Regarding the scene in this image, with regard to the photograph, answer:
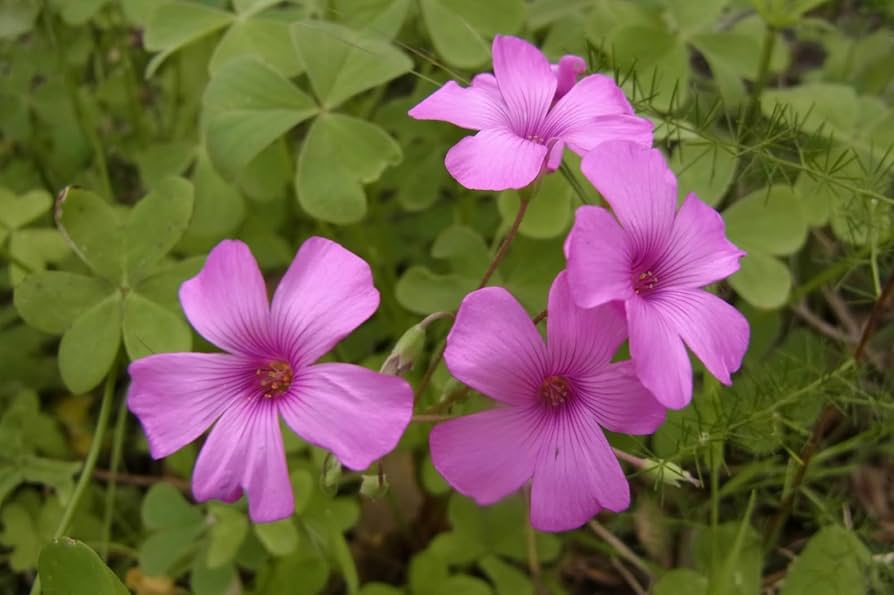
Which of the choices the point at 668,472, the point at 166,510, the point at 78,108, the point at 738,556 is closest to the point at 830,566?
the point at 738,556

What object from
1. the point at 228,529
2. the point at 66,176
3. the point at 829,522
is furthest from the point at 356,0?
the point at 829,522

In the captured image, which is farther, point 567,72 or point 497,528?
point 497,528

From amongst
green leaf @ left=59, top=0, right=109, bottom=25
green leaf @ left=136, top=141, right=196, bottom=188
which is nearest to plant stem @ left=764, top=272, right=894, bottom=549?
green leaf @ left=136, top=141, right=196, bottom=188

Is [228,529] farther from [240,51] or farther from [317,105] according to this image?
[240,51]

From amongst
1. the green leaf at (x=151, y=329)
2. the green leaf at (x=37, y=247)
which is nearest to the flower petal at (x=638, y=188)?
the green leaf at (x=151, y=329)

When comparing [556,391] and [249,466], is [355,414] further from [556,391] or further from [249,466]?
[556,391]

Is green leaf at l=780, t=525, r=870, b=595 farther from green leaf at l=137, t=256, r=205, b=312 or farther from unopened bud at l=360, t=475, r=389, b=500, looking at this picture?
green leaf at l=137, t=256, r=205, b=312

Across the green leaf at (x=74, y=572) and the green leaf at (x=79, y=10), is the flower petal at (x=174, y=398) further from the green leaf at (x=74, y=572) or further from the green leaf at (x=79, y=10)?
the green leaf at (x=79, y=10)
